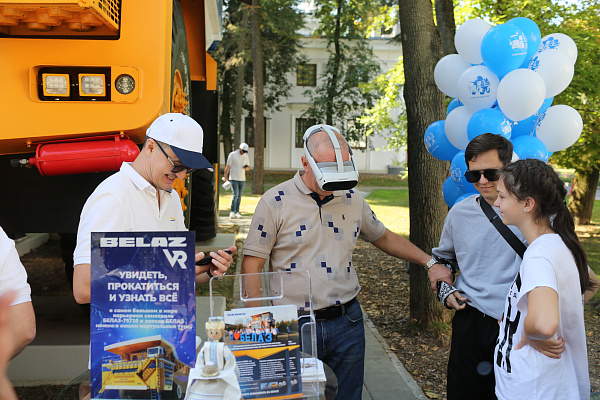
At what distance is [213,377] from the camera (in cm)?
145

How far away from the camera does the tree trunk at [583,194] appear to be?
12.0 metres

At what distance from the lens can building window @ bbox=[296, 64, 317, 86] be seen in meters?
34.5

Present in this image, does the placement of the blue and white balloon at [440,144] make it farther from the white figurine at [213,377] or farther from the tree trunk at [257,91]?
the tree trunk at [257,91]

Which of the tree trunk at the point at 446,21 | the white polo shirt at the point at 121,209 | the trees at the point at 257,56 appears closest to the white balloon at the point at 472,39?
the white polo shirt at the point at 121,209

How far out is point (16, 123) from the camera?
2.67m

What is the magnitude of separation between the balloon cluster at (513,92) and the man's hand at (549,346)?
1585mm

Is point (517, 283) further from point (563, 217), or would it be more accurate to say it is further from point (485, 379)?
point (485, 379)

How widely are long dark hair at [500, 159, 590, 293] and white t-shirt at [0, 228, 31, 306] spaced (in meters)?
1.79

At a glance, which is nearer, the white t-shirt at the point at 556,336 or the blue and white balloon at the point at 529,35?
the white t-shirt at the point at 556,336

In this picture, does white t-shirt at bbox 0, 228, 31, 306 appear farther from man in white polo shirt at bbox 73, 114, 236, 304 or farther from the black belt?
the black belt

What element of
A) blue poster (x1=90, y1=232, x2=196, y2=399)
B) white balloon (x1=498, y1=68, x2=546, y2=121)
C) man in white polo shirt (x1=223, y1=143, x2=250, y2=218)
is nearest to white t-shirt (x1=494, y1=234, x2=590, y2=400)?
blue poster (x1=90, y1=232, x2=196, y2=399)

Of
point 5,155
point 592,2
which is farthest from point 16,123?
point 592,2

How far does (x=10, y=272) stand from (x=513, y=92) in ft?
9.40

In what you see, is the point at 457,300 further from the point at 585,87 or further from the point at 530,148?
the point at 585,87
